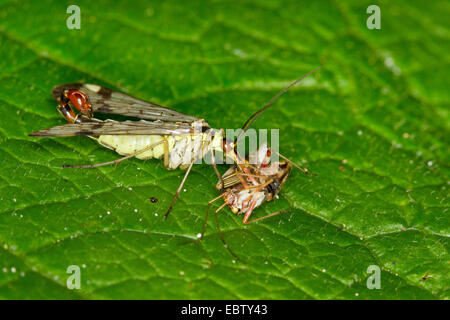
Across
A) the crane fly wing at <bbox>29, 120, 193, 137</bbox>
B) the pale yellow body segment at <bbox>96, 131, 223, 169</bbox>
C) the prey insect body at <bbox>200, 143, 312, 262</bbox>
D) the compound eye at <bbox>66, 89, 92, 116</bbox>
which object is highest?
the compound eye at <bbox>66, 89, 92, 116</bbox>

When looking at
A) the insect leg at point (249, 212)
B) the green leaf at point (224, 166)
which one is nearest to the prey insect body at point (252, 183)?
the insect leg at point (249, 212)

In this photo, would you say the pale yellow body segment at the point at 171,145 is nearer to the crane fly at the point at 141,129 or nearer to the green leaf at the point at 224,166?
the crane fly at the point at 141,129

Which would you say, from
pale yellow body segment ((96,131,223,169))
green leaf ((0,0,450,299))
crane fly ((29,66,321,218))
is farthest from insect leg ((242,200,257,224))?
pale yellow body segment ((96,131,223,169))

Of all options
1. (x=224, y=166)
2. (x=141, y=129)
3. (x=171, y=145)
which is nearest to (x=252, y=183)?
(x=224, y=166)

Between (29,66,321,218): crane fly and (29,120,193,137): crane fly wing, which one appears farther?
(29,66,321,218): crane fly

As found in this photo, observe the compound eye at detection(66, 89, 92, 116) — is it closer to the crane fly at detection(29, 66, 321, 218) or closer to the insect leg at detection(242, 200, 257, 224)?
the crane fly at detection(29, 66, 321, 218)

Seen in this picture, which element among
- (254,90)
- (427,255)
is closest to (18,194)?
(254,90)
